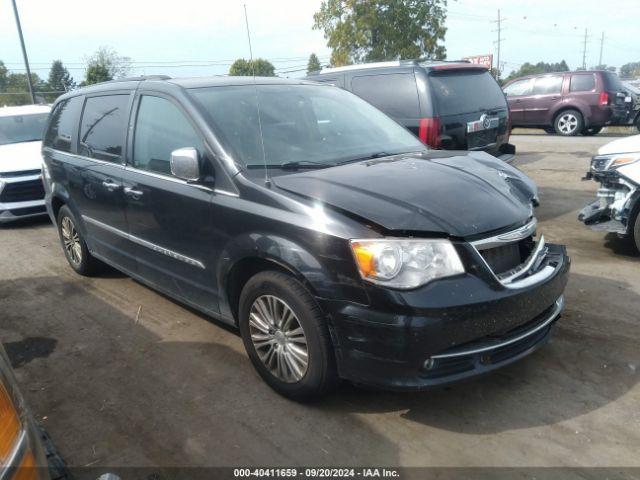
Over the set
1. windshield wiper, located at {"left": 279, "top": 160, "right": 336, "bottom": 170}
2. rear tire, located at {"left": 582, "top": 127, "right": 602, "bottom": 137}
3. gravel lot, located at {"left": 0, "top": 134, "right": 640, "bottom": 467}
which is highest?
windshield wiper, located at {"left": 279, "top": 160, "right": 336, "bottom": 170}

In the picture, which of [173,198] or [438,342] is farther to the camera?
[173,198]

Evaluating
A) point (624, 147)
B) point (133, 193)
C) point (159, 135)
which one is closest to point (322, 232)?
point (159, 135)

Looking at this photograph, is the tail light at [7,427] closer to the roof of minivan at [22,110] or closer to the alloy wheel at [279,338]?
the alloy wheel at [279,338]

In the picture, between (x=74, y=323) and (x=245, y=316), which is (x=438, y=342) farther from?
(x=74, y=323)

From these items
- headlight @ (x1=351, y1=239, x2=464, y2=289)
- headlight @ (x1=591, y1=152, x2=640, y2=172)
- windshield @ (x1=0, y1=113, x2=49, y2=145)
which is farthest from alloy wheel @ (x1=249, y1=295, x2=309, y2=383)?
windshield @ (x1=0, y1=113, x2=49, y2=145)

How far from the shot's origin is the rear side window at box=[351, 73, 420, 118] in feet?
20.0

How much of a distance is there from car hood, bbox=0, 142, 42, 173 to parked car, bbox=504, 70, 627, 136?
13112 millimetres

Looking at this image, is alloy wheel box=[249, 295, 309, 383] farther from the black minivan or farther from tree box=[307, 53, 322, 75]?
tree box=[307, 53, 322, 75]

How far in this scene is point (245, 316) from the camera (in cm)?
328

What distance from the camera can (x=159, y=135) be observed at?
390 centimetres

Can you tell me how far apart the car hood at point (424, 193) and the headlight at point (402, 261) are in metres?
0.08

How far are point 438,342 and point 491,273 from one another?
18.1 inches

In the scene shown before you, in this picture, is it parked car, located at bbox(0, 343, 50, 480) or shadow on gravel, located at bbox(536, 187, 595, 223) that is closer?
parked car, located at bbox(0, 343, 50, 480)

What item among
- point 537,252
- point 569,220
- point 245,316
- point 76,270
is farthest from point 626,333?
point 76,270
